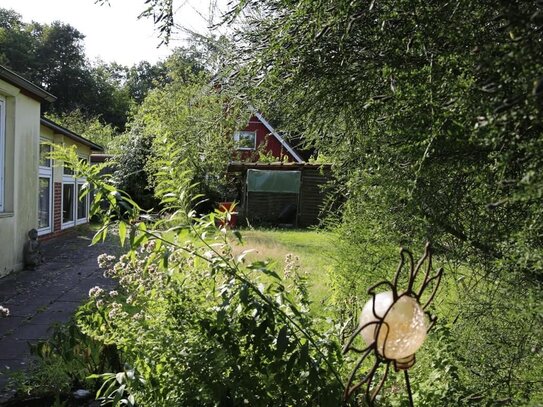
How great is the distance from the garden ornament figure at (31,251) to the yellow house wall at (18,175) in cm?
9

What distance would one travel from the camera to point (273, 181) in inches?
752

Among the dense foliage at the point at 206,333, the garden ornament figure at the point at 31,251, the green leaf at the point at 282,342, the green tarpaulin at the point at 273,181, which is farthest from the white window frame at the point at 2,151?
the green tarpaulin at the point at 273,181

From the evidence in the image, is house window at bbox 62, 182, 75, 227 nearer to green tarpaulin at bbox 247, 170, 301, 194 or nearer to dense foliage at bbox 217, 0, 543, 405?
Result: green tarpaulin at bbox 247, 170, 301, 194

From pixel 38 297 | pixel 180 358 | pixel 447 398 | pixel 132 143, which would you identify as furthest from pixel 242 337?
pixel 132 143

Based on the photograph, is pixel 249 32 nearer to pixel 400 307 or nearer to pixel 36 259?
pixel 400 307

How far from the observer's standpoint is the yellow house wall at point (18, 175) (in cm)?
897

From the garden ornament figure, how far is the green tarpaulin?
9840mm

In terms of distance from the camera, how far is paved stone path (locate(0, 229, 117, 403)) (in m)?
5.29

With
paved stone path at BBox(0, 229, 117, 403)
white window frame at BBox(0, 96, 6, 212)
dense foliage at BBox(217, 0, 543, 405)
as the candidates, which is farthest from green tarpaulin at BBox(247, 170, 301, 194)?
dense foliage at BBox(217, 0, 543, 405)

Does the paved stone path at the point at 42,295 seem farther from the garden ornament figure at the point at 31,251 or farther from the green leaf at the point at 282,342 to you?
the green leaf at the point at 282,342

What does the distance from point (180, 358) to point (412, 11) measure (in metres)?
1.80

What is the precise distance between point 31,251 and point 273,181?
33.9 feet

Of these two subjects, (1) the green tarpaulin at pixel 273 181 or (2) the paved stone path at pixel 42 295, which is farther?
(1) the green tarpaulin at pixel 273 181

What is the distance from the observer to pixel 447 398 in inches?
95.9
